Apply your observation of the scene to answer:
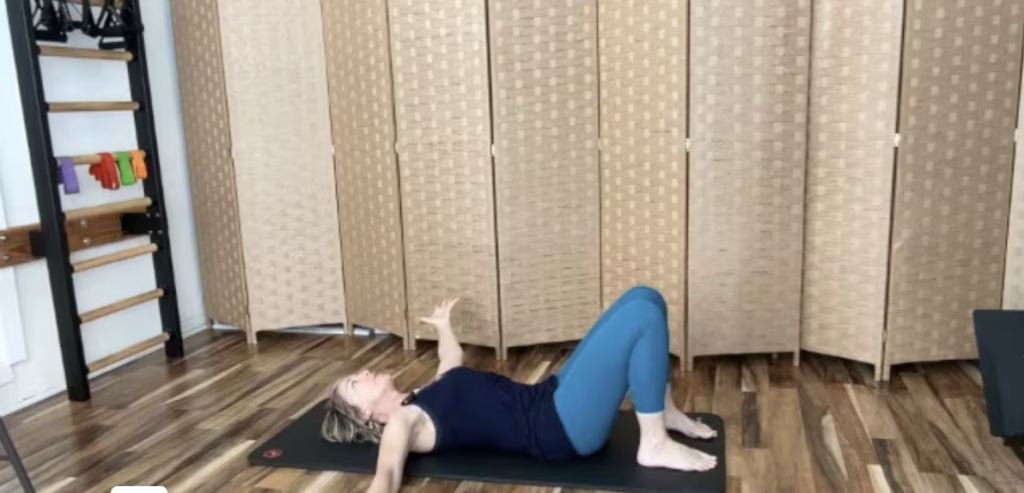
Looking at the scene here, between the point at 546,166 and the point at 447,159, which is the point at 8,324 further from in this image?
the point at 546,166

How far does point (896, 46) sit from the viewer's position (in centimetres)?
292

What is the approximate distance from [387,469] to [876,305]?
1967mm

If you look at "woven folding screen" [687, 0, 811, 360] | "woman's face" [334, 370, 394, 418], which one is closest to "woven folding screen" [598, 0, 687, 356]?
"woven folding screen" [687, 0, 811, 360]

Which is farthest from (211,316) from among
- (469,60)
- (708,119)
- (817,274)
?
(817,274)

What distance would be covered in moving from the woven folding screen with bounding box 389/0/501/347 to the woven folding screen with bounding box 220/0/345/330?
47cm

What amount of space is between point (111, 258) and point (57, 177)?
0.39 m

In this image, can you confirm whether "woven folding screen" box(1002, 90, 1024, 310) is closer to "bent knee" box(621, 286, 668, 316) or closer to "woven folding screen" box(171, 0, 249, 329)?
"bent knee" box(621, 286, 668, 316)

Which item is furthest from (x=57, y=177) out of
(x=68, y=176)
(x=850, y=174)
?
(x=850, y=174)

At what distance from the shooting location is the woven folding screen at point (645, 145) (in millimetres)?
3146

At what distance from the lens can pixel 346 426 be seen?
8.55 ft

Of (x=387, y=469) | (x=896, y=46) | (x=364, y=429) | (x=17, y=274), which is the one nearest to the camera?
(x=387, y=469)

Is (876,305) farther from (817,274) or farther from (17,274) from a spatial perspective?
(17,274)

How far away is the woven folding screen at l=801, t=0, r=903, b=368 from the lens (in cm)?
298

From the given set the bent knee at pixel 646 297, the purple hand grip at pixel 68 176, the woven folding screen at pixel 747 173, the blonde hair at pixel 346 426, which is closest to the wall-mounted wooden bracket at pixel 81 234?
the purple hand grip at pixel 68 176
